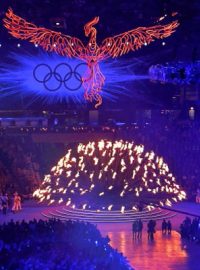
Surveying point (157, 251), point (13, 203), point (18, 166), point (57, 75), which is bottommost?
point (157, 251)

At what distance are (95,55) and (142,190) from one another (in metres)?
22.0

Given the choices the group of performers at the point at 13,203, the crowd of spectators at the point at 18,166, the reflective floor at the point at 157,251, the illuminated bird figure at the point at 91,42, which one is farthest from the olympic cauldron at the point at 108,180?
the illuminated bird figure at the point at 91,42

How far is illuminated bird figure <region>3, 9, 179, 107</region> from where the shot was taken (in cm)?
4144

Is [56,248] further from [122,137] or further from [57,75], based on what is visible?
[57,75]

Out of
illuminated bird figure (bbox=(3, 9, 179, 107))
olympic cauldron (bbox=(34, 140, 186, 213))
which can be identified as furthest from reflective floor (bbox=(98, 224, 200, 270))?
illuminated bird figure (bbox=(3, 9, 179, 107))

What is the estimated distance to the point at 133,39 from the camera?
43.3 meters

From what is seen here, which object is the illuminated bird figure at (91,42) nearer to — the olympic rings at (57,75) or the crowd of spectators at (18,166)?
the olympic rings at (57,75)

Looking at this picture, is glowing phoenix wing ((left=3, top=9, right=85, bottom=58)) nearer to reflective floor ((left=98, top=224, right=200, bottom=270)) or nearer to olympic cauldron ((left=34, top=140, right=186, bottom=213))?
reflective floor ((left=98, top=224, right=200, bottom=270))

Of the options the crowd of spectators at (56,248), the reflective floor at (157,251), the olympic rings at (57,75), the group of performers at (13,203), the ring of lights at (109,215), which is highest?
the olympic rings at (57,75)

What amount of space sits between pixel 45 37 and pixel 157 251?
2090 centimetres

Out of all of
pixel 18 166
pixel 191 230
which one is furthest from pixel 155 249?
pixel 18 166

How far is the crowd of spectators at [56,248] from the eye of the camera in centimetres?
1716

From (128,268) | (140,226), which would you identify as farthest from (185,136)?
(128,268)

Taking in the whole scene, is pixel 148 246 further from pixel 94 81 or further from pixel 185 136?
pixel 94 81
